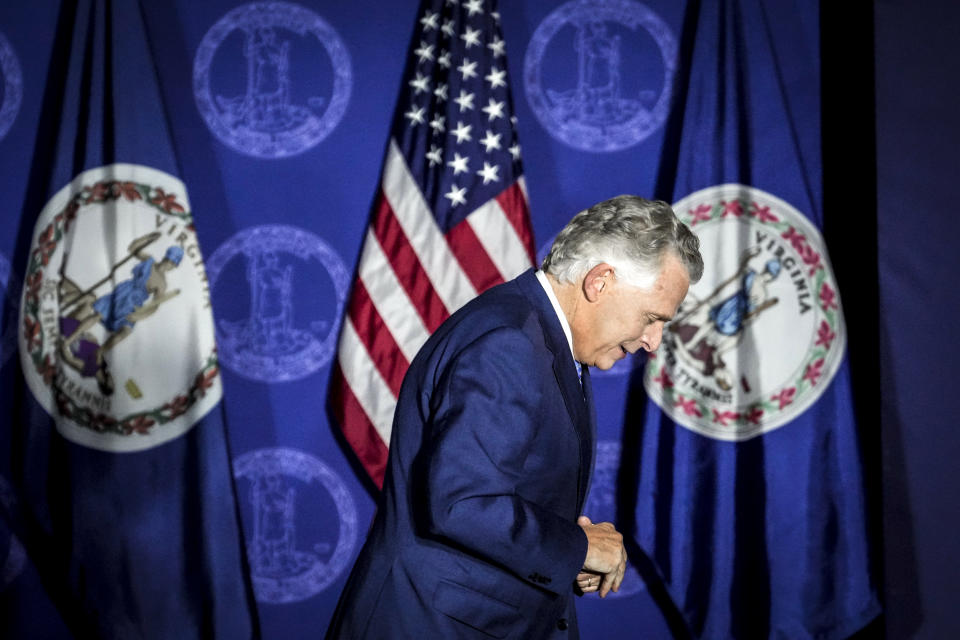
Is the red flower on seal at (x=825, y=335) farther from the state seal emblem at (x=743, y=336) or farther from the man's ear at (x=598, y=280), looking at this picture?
the man's ear at (x=598, y=280)

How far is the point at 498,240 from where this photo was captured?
2.66m

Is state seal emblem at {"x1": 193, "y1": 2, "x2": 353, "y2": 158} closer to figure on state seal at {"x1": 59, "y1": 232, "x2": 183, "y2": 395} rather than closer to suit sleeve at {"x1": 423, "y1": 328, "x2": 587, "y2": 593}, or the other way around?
figure on state seal at {"x1": 59, "y1": 232, "x2": 183, "y2": 395}

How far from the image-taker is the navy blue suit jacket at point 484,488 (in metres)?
1.23

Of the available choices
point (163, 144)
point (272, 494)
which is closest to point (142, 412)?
point (272, 494)

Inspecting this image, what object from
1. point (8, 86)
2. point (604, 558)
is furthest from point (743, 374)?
point (8, 86)

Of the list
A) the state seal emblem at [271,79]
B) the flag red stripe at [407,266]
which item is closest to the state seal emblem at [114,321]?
the state seal emblem at [271,79]

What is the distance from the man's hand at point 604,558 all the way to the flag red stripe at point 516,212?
133 centimetres

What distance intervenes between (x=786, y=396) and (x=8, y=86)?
267 cm

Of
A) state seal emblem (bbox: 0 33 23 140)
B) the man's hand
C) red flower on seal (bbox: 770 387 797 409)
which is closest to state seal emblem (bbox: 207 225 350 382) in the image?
state seal emblem (bbox: 0 33 23 140)

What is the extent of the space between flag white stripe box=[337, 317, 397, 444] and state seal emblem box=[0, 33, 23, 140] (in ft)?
4.38

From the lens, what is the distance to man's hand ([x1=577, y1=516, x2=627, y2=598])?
4.46 ft

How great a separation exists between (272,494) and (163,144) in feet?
3.74

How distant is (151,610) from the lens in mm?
2559

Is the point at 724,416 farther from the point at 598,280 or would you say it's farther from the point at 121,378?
the point at 121,378
